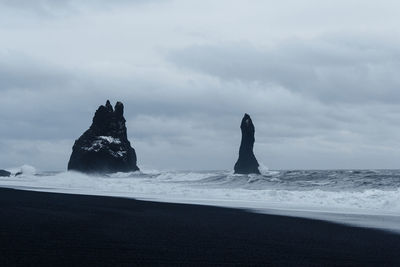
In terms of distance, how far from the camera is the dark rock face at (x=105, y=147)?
9869 cm

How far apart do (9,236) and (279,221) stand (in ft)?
30.5

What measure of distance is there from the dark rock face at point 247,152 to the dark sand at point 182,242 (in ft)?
258

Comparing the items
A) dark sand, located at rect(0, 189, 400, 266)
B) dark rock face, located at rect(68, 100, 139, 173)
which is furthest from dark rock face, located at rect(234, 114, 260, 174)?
dark sand, located at rect(0, 189, 400, 266)

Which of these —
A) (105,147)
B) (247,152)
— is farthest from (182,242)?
(105,147)

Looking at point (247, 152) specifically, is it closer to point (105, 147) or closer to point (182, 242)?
point (105, 147)

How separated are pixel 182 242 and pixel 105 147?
300 feet

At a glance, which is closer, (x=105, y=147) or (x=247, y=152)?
(x=247, y=152)

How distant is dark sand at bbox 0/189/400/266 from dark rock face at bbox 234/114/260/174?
78601 millimetres

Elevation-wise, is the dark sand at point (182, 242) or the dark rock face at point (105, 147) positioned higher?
the dark rock face at point (105, 147)

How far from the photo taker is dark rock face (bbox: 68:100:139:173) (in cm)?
9869

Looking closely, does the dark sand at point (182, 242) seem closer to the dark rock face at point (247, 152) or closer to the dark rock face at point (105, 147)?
the dark rock face at point (247, 152)

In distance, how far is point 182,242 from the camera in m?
11.6

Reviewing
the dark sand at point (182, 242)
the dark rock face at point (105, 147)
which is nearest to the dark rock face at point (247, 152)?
the dark rock face at point (105, 147)

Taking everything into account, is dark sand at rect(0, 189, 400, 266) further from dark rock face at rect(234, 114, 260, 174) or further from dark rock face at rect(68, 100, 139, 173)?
dark rock face at rect(68, 100, 139, 173)
